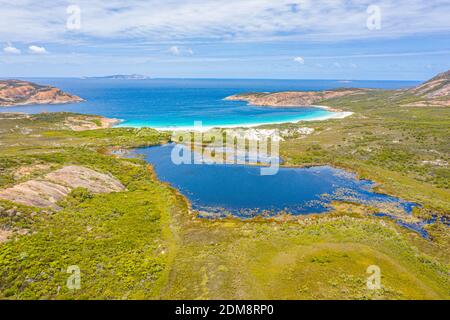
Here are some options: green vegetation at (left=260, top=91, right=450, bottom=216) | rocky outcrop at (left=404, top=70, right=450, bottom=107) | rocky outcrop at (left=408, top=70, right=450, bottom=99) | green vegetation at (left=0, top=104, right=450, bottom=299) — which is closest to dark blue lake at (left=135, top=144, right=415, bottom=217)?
green vegetation at (left=0, top=104, right=450, bottom=299)

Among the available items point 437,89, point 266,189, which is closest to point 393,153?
point 266,189

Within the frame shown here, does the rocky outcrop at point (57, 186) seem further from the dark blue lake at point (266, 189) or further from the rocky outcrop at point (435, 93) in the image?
the rocky outcrop at point (435, 93)

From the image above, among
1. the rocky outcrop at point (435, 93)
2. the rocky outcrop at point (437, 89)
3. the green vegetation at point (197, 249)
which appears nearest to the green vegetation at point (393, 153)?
the green vegetation at point (197, 249)

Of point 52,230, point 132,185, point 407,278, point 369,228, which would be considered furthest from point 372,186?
point 52,230

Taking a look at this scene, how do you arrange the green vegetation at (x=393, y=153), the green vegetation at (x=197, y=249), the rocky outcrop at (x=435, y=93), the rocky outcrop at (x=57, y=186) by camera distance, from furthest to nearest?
the rocky outcrop at (x=435, y=93) → the green vegetation at (x=393, y=153) → the rocky outcrop at (x=57, y=186) → the green vegetation at (x=197, y=249)

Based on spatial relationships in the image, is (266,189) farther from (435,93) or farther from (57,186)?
(435,93)

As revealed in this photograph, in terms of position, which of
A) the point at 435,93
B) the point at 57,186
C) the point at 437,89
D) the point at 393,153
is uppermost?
the point at 437,89

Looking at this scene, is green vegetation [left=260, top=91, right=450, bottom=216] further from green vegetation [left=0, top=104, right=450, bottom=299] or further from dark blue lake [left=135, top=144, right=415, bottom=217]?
dark blue lake [left=135, top=144, right=415, bottom=217]
